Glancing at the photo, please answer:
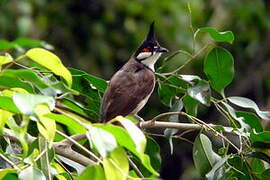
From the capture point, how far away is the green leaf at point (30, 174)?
135cm

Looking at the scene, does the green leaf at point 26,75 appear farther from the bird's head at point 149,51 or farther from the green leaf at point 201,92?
the bird's head at point 149,51

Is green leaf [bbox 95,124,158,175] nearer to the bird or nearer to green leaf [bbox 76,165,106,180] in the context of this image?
green leaf [bbox 76,165,106,180]

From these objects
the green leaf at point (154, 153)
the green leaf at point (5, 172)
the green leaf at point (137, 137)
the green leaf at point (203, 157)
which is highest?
the green leaf at point (137, 137)

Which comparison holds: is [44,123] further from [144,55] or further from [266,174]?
[144,55]

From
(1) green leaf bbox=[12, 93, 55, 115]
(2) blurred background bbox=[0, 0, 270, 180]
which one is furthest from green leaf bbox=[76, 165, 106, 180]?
(2) blurred background bbox=[0, 0, 270, 180]

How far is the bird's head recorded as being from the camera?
114 inches

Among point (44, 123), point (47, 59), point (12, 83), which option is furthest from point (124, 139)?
point (12, 83)

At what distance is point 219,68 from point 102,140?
0.86m

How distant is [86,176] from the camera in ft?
4.37

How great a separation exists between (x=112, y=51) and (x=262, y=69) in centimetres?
135

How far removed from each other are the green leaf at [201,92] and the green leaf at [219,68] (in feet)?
0.20

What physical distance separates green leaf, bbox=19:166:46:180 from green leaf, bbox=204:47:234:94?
80cm

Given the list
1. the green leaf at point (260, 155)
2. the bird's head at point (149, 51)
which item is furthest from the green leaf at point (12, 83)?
the bird's head at point (149, 51)

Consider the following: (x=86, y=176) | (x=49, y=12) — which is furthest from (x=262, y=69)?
(x=86, y=176)
